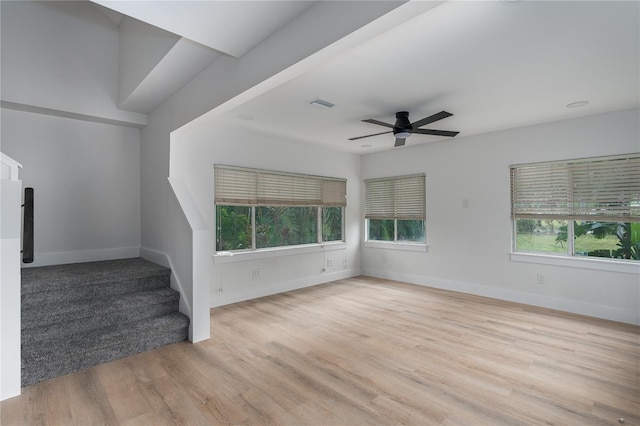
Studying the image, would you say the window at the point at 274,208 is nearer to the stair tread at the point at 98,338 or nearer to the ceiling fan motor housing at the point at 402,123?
the stair tread at the point at 98,338

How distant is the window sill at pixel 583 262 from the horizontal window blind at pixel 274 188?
10.6ft

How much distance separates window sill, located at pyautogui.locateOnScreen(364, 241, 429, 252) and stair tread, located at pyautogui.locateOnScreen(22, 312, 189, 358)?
Answer: 4.08m

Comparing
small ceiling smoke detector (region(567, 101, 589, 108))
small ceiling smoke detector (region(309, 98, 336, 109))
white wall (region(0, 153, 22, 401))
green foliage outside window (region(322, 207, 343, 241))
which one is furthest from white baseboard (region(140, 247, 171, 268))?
small ceiling smoke detector (region(567, 101, 589, 108))

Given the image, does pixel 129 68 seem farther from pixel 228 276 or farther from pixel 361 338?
pixel 361 338

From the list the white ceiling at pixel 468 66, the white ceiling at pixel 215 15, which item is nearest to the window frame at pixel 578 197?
the white ceiling at pixel 468 66

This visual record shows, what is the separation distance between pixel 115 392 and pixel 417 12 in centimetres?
322

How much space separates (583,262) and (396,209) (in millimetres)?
2930

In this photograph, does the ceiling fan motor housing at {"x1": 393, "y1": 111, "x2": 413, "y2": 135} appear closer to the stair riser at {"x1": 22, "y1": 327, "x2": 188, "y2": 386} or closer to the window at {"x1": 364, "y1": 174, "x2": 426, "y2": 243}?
the window at {"x1": 364, "y1": 174, "x2": 426, "y2": 243}

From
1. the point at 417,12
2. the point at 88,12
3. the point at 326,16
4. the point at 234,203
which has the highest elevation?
the point at 88,12

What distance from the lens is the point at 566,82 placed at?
3.08 m

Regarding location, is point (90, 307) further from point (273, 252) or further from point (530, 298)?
point (530, 298)

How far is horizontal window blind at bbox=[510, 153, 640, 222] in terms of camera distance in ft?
13.0

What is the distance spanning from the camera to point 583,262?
423 cm

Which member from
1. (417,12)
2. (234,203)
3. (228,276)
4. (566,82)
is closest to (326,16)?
(417,12)
